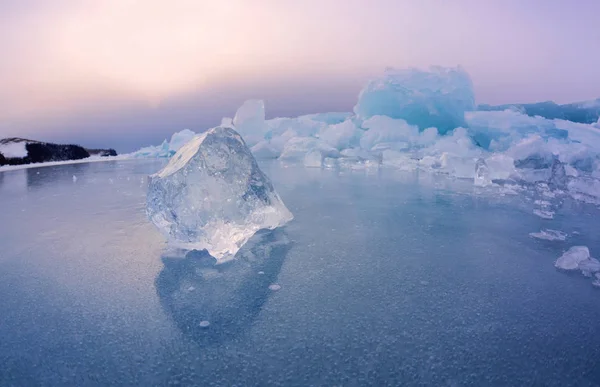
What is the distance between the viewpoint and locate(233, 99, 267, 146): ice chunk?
72.4 ft

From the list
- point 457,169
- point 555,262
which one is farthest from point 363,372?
point 457,169

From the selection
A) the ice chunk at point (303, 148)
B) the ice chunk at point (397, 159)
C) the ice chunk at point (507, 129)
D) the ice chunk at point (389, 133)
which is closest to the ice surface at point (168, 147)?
the ice chunk at point (303, 148)

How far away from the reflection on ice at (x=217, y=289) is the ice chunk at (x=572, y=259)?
7.66 ft

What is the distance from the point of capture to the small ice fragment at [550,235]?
3662mm

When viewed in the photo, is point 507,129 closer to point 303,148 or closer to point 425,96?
point 425,96

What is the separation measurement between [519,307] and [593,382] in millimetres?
680

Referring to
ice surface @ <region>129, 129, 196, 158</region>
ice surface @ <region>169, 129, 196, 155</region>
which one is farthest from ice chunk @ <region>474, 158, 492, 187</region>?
ice surface @ <region>169, 129, 196, 155</region>

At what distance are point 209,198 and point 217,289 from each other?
1.24 meters

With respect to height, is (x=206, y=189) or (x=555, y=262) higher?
(x=206, y=189)

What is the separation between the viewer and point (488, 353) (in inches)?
64.6

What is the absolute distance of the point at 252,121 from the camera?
22.3 m

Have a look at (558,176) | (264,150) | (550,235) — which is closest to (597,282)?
(550,235)

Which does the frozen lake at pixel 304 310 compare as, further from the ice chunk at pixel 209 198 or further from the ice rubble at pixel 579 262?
the ice chunk at pixel 209 198

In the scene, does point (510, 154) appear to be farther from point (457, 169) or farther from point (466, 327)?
point (466, 327)
